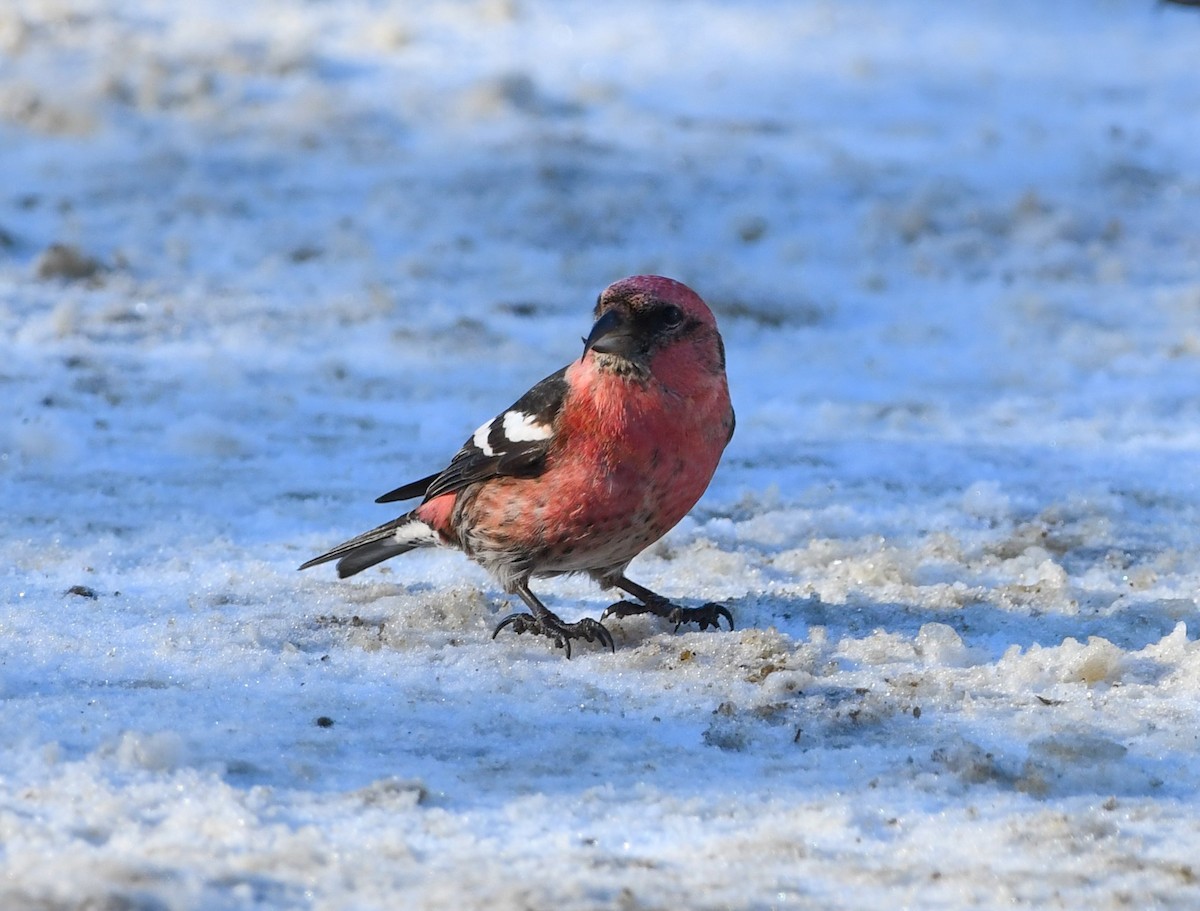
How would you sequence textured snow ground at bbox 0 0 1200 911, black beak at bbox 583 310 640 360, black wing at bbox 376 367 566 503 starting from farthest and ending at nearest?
black wing at bbox 376 367 566 503, black beak at bbox 583 310 640 360, textured snow ground at bbox 0 0 1200 911

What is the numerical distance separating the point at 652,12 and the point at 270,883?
370 inches

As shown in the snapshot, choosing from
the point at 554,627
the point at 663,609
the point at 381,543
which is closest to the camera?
the point at 554,627

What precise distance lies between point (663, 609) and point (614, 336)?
79 centimetres

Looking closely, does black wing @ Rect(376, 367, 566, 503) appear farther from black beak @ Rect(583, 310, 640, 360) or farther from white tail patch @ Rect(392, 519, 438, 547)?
black beak @ Rect(583, 310, 640, 360)

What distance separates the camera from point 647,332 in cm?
380

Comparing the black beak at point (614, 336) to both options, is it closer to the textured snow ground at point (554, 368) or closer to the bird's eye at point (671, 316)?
the bird's eye at point (671, 316)

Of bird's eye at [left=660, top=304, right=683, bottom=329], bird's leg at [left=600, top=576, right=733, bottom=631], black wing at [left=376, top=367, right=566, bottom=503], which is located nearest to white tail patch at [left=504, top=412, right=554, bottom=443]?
black wing at [left=376, top=367, right=566, bottom=503]

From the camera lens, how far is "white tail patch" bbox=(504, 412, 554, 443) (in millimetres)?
3945

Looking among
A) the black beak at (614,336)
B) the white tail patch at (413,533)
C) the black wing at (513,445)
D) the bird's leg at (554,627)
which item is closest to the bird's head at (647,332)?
the black beak at (614,336)

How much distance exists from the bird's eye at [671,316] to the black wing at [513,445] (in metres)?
0.33

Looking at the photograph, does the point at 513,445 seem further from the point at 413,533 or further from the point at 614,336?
the point at 413,533

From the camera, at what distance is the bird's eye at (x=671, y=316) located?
3814 millimetres

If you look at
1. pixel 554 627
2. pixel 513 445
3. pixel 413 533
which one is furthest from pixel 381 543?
pixel 554 627

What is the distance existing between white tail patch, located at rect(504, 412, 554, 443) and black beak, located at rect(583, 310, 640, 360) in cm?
27
